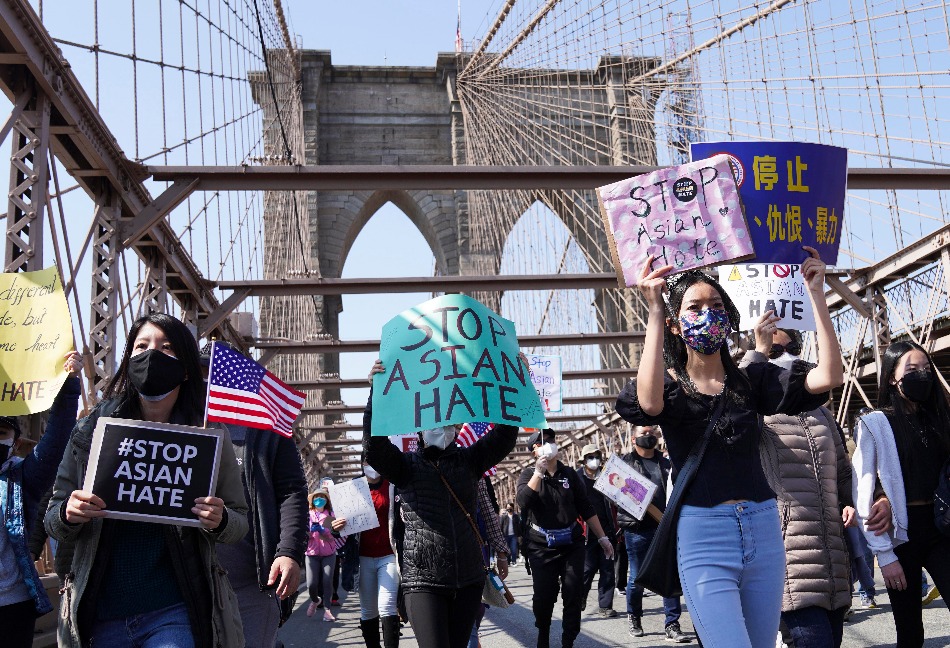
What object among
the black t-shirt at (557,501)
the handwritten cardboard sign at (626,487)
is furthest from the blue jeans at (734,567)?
the handwritten cardboard sign at (626,487)

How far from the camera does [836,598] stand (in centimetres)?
450

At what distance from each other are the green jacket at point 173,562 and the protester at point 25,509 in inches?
56.6

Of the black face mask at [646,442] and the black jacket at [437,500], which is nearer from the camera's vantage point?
the black jacket at [437,500]

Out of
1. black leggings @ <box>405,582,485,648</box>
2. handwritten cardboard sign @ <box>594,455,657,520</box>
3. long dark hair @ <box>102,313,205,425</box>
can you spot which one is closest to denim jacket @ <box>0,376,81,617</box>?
long dark hair @ <box>102,313,205,425</box>

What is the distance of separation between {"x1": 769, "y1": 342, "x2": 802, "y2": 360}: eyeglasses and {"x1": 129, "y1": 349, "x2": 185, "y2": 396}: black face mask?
107 inches

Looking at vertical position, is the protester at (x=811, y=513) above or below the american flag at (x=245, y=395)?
below

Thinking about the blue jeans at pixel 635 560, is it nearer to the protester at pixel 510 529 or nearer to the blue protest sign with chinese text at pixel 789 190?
the blue protest sign with chinese text at pixel 789 190

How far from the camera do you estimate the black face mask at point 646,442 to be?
384 inches

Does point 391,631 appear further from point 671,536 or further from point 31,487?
point 671,536

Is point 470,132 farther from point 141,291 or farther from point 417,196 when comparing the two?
point 141,291

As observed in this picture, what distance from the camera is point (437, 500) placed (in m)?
5.12

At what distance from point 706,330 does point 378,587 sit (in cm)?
503

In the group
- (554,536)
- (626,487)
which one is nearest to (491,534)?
(554,536)

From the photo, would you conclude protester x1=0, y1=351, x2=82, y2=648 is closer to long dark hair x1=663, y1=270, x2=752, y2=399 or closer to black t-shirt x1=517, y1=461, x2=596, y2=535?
long dark hair x1=663, y1=270, x2=752, y2=399
